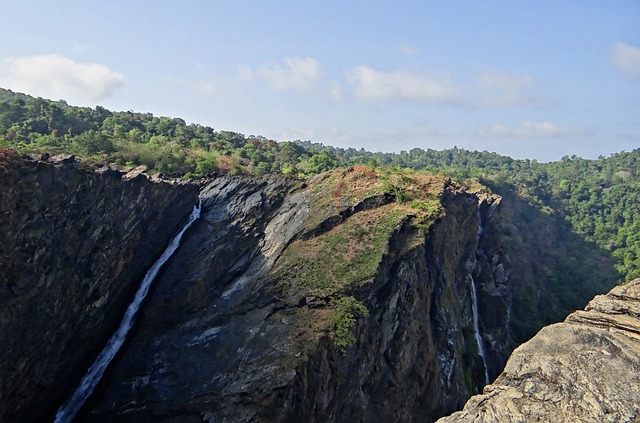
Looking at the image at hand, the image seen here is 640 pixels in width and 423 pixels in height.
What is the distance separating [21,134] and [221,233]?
4095 centimetres

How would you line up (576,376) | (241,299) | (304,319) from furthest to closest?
(241,299) → (304,319) → (576,376)

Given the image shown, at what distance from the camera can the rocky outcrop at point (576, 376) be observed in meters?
10.1

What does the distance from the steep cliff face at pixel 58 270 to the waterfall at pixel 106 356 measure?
1.77 ft

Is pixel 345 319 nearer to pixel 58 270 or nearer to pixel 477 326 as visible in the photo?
pixel 58 270

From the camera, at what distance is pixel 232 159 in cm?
6831

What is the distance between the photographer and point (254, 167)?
224 ft

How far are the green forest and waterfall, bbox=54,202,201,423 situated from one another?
13.6 meters

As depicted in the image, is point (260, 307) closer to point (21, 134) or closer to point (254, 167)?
point (254, 167)

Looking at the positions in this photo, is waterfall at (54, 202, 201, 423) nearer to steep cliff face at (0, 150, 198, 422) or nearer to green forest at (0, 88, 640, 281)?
steep cliff face at (0, 150, 198, 422)

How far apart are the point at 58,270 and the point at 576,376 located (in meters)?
30.2

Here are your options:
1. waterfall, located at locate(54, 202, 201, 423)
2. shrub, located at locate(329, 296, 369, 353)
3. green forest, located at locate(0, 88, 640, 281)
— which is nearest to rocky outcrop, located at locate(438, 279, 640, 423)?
shrub, located at locate(329, 296, 369, 353)

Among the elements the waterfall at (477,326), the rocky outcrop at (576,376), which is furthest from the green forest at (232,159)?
the rocky outcrop at (576,376)

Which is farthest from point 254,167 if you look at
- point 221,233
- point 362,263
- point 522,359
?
point 522,359

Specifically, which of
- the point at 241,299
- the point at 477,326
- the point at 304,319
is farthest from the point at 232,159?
the point at 477,326
